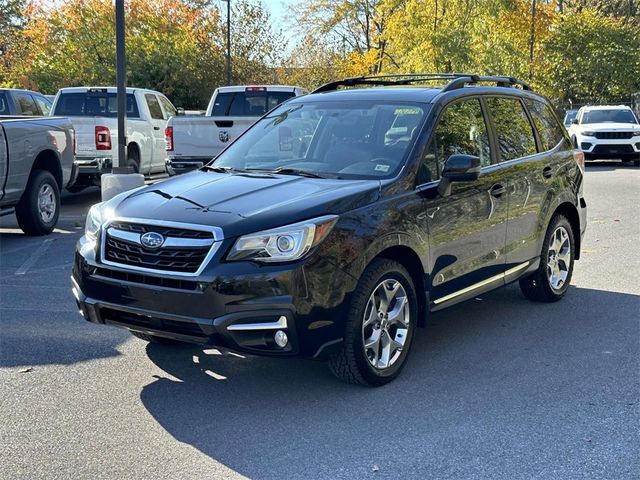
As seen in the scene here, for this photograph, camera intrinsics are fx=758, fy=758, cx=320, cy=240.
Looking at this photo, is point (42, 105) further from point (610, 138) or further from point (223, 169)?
point (610, 138)

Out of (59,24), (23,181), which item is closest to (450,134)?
(23,181)

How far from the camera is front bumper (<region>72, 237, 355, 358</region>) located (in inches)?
159

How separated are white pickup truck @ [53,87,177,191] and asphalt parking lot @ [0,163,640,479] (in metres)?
7.04

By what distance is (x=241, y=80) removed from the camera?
3747cm

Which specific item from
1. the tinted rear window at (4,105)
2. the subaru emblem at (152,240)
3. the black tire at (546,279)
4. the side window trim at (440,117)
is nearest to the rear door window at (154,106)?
the tinted rear window at (4,105)

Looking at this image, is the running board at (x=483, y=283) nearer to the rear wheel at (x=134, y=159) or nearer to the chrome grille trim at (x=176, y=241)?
the chrome grille trim at (x=176, y=241)

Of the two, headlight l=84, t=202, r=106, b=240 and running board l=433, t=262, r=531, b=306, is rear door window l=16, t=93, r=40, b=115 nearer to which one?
headlight l=84, t=202, r=106, b=240

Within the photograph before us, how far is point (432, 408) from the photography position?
4348 mm

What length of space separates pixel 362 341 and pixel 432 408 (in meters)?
0.55

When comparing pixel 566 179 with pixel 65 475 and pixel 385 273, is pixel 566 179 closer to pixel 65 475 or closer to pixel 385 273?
pixel 385 273

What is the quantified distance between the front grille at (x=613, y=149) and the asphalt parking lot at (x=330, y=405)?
16.1 m

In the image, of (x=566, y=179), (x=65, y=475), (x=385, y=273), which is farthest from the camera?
(x=566, y=179)

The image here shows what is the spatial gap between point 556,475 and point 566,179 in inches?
145

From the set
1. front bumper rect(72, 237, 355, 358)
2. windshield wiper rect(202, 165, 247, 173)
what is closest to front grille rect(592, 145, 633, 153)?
windshield wiper rect(202, 165, 247, 173)
